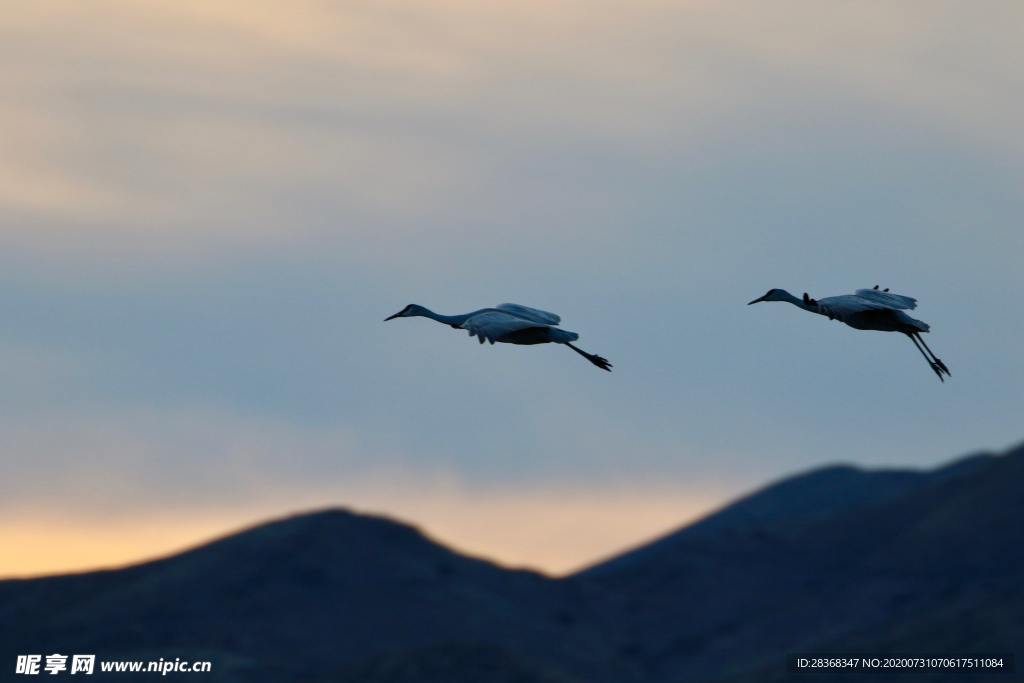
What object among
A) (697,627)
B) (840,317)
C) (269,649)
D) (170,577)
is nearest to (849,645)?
(697,627)

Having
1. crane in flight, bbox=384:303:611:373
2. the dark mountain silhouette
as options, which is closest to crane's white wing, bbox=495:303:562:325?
crane in flight, bbox=384:303:611:373

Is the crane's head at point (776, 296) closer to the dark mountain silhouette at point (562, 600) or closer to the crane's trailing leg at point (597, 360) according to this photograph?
the crane's trailing leg at point (597, 360)

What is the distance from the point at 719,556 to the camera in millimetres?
155125

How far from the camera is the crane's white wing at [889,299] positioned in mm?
42062

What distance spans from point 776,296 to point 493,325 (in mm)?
7079

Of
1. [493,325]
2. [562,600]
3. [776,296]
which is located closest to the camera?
[493,325]

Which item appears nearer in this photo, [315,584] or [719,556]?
[315,584]

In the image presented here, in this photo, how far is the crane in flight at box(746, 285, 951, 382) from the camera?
41625 mm

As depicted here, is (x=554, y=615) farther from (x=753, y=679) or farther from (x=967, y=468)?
(x=967, y=468)

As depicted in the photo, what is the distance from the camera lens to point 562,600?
149625 mm

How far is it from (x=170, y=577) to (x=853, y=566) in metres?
44.0

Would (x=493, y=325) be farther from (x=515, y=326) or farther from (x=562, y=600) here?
(x=562, y=600)

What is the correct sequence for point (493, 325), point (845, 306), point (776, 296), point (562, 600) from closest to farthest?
point (493, 325) → point (845, 306) → point (776, 296) → point (562, 600)

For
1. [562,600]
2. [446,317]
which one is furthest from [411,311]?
[562,600]
